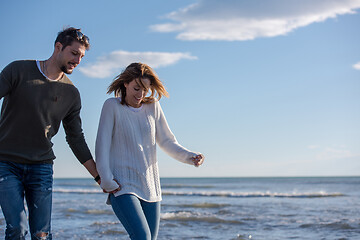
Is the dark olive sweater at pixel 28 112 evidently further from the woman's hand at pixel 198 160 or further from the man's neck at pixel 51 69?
the woman's hand at pixel 198 160

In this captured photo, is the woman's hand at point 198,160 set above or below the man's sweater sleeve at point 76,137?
below

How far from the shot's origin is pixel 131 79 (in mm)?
3424

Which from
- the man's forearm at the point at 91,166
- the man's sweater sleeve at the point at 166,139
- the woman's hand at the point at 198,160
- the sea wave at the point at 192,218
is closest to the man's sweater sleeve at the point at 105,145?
the man's forearm at the point at 91,166

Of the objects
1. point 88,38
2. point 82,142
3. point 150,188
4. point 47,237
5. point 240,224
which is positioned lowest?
point 240,224

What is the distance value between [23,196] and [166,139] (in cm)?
117

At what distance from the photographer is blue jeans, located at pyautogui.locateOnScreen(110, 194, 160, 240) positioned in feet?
10.4

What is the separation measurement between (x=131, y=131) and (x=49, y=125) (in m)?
0.60

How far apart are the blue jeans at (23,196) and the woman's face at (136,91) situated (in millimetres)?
773

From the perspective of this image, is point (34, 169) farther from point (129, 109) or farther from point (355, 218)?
point (355, 218)

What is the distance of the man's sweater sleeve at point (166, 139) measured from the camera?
145 inches

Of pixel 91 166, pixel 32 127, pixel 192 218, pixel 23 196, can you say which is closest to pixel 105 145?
pixel 91 166

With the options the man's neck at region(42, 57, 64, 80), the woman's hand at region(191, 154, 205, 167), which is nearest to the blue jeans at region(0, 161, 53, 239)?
the man's neck at region(42, 57, 64, 80)

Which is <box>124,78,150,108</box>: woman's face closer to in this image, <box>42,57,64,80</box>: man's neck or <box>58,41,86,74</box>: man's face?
<box>58,41,86,74</box>: man's face

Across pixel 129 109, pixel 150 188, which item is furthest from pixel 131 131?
pixel 150 188
